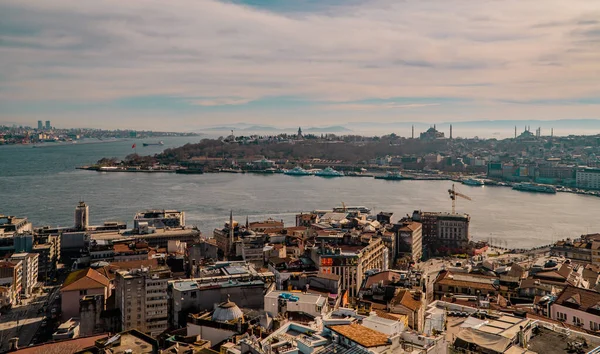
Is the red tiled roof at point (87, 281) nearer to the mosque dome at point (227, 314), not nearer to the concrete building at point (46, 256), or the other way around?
the concrete building at point (46, 256)

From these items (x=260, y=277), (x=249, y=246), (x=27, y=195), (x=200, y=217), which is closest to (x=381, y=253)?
(x=249, y=246)

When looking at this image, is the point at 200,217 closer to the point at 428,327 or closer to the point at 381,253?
the point at 381,253

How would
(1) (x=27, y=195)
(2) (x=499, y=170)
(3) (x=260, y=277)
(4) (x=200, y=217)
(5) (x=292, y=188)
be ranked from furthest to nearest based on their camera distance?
(2) (x=499, y=170)
(5) (x=292, y=188)
(1) (x=27, y=195)
(4) (x=200, y=217)
(3) (x=260, y=277)

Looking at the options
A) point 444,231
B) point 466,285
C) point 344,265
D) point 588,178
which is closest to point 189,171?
point 588,178

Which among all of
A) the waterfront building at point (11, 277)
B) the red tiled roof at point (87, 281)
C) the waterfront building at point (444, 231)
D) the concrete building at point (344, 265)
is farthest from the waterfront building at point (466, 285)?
the waterfront building at point (11, 277)

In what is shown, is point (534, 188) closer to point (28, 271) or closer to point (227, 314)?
point (28, 271)

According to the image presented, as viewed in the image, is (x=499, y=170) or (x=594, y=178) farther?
(x=499, y=170)
